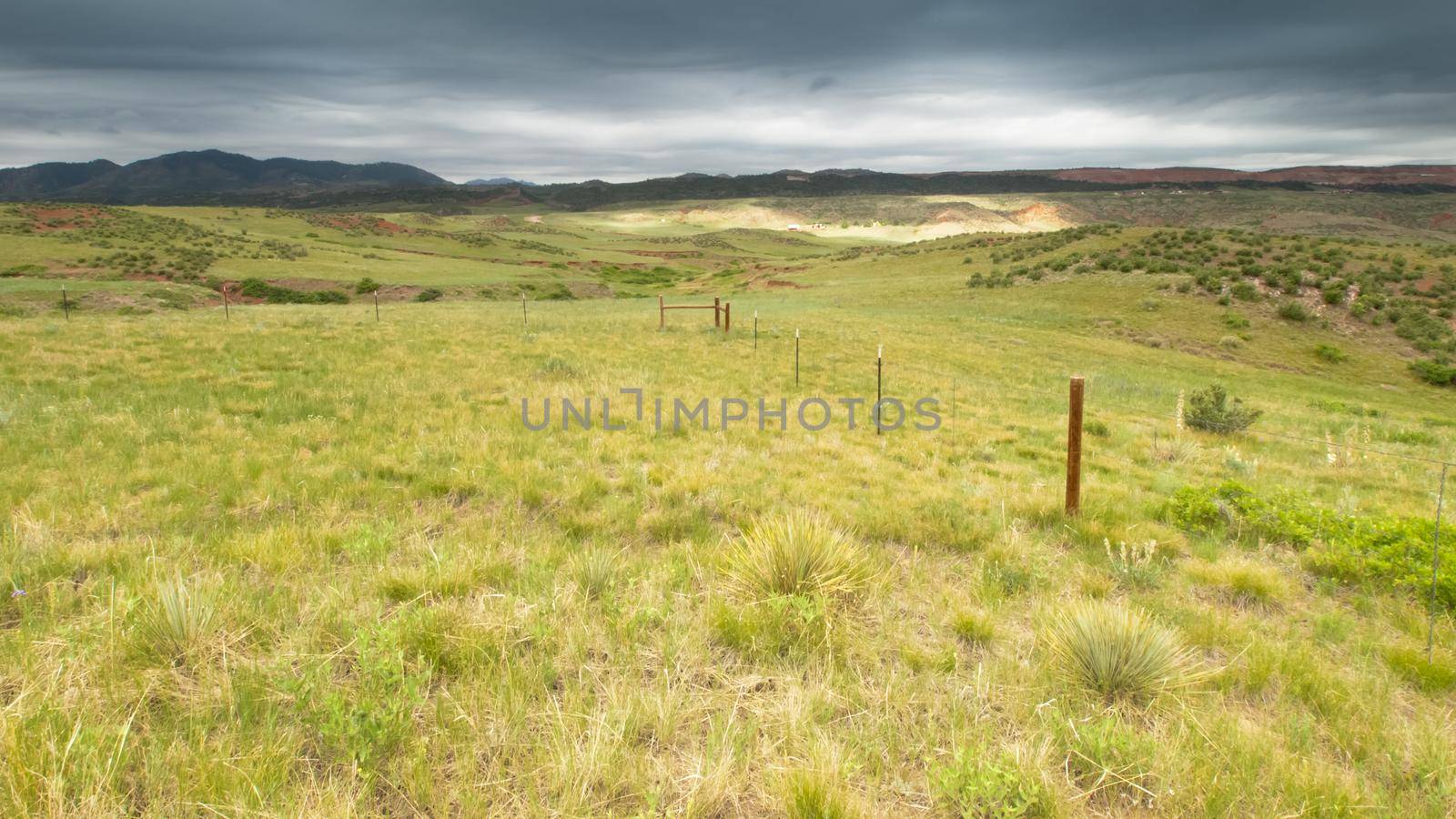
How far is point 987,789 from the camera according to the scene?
2.84m

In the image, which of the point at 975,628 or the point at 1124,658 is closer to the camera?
the point at 1124,658

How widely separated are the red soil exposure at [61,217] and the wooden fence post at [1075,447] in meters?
92.6

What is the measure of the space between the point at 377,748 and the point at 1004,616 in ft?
13.1

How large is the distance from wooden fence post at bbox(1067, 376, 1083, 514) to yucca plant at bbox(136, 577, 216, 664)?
7.09 metres

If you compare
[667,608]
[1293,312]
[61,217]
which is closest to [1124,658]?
[667,608]

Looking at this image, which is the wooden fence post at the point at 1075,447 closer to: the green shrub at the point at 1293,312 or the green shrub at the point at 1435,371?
the green shrub at the point at 1435,371

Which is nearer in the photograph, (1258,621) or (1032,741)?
(1032,741)

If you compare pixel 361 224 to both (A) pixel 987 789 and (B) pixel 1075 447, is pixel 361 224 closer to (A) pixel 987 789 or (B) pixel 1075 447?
(B) pixel 1075 447

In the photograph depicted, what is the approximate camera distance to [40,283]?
3812 centimetres

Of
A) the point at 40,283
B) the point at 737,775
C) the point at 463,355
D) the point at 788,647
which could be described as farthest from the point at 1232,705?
the point at 40,283

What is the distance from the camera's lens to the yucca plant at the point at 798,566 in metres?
4.82

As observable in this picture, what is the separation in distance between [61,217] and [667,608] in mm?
102782

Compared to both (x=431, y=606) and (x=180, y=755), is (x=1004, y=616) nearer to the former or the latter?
(x=431, y=606)

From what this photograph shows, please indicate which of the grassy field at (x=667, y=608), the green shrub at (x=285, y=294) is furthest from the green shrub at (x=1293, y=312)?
the green shrub at (x=285, y=294)
